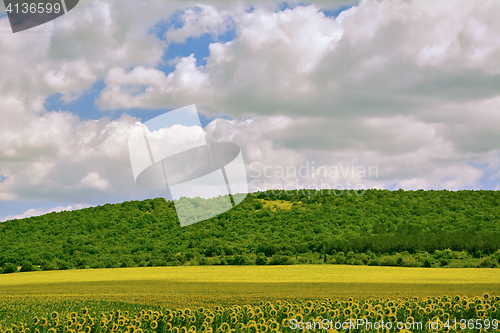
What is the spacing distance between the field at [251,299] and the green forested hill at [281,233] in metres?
12.5

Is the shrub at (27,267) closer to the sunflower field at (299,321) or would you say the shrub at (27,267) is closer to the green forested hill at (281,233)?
the green forested hill at (281,233)

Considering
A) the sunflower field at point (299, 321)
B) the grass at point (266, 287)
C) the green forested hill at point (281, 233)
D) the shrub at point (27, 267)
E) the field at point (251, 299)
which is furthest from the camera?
the shrub at point (27, 267)

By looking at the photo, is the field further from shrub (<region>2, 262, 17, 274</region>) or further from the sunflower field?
shrub (<region>2, 262, 17, 274</region>)

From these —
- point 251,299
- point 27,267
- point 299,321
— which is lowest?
point 251,299

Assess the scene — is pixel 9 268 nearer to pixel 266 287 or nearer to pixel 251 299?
pixel 266 287

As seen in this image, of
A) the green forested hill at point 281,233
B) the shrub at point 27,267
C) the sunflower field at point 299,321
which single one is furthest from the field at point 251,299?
the shrub at point 27,267

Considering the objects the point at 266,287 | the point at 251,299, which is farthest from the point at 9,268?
the point at 251,299

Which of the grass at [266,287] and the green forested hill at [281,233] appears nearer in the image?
the grass at [266,287]

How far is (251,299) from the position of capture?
22.8m

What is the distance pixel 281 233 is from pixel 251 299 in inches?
1785

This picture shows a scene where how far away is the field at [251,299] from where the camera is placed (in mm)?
13680

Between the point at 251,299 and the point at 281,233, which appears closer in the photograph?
the point at 251,299

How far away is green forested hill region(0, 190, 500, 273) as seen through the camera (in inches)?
2163

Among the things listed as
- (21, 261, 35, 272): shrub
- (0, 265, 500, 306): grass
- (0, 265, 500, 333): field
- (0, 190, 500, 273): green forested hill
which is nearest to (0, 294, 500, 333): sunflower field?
(0, 265, 500, 333): field
